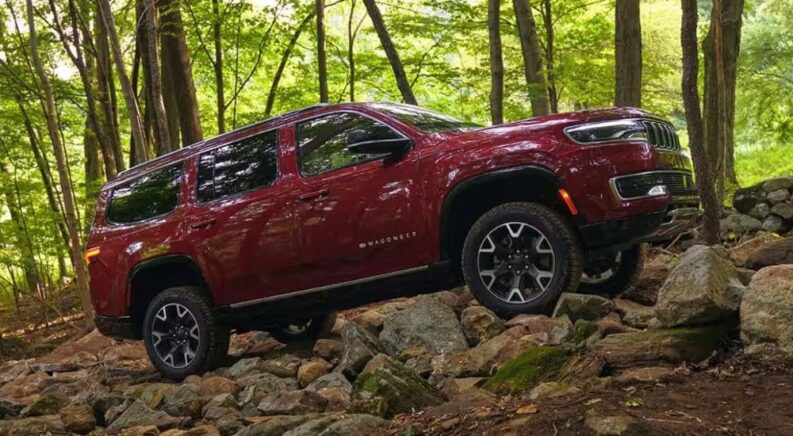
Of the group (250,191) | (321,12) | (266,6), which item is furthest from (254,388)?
(266,6)

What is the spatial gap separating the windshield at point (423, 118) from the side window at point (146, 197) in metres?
2.22

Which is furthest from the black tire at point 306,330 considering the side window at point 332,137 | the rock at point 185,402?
the side window at point 332,137

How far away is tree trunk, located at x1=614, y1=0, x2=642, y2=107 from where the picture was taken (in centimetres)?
952

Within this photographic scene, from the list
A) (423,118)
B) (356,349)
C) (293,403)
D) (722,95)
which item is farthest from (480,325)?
(722,95)

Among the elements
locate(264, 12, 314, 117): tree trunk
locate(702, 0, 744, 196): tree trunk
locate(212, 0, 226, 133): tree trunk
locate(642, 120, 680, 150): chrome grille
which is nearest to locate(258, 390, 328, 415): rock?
locate(642, 120, 680, 150): chrome grille

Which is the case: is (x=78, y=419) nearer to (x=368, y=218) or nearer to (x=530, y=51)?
(x=368, y=218)

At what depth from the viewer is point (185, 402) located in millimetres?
4945

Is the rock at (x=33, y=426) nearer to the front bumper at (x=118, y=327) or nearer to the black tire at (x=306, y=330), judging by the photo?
the front bumper at (x=118, y=327)

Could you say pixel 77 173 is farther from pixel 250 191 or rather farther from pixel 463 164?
pixel 463 164

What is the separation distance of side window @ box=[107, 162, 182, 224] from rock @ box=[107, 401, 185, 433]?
2.10 meters

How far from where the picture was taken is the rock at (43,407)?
5.70 meters

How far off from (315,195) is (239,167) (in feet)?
3.32

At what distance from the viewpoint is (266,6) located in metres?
15.9

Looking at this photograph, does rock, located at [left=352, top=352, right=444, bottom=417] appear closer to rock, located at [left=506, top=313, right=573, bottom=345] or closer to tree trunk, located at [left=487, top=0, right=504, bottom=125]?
rock, located at [left=506, top=313, right=573, bottom=345]
